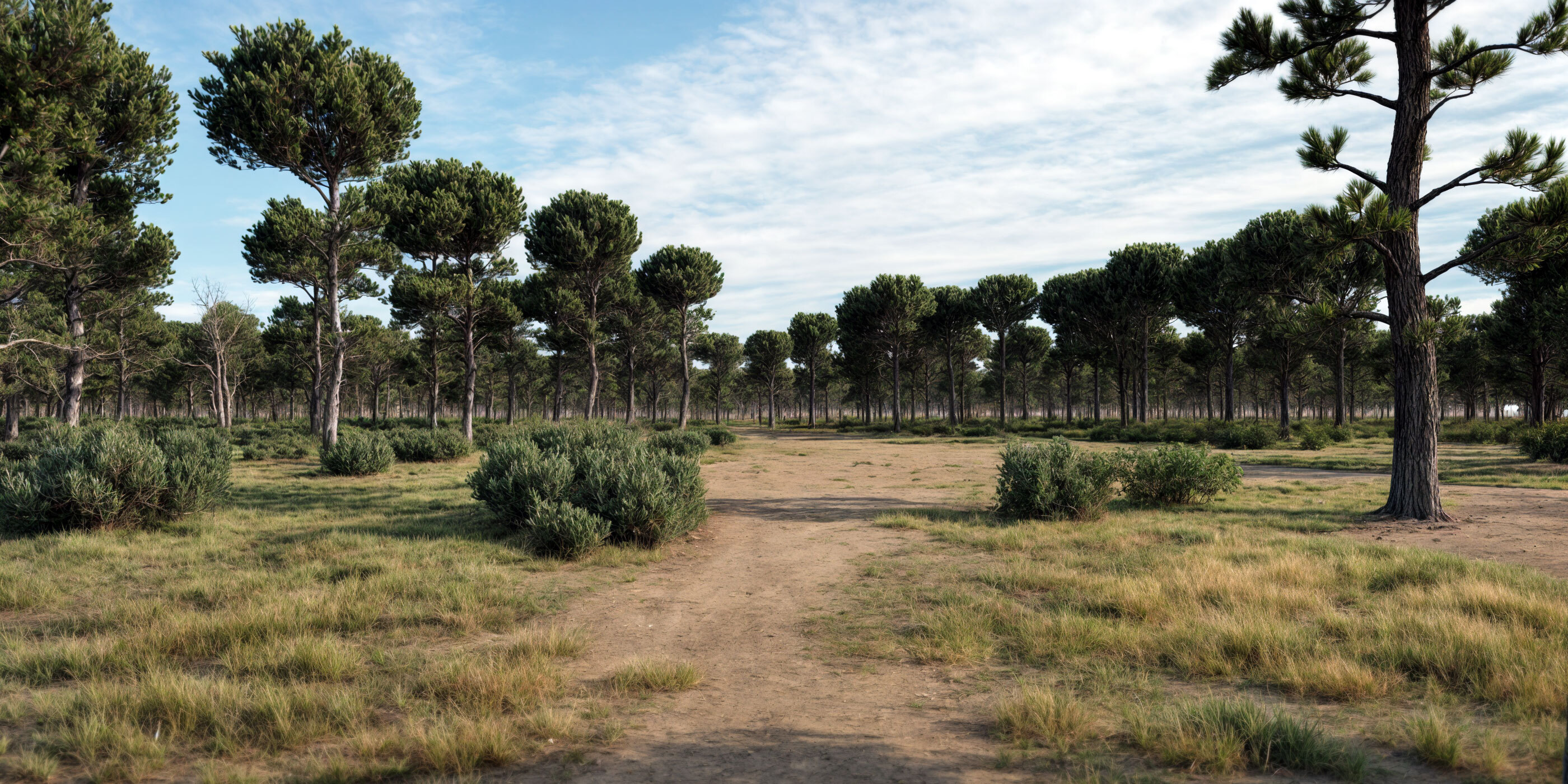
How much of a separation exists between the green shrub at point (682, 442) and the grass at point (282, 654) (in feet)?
33.2

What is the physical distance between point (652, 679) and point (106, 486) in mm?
10225

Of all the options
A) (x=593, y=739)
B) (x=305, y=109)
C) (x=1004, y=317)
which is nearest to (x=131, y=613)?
(x=593, y=739)

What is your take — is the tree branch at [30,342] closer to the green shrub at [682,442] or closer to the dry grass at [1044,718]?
the green shrub at [682,442]

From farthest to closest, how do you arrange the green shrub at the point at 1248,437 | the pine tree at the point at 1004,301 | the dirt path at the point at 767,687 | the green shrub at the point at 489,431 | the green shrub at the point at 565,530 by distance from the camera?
1. the pine tree at the point at 1004,301
2. the green shrub at the point at 1248,437
3. the green shrub at the point at 489,431
4. the green shrub at the point at 565,530
5. the dirt path at the point at 767,687

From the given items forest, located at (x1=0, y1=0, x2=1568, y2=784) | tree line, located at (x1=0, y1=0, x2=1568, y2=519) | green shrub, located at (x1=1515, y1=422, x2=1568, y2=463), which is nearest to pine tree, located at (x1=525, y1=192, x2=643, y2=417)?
tree line, located at (x1=0, y1=0, x2=1568, y2=519)

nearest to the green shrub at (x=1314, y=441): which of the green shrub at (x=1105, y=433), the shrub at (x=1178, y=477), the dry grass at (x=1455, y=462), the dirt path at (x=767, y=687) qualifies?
the dry grass at (x=1455, y=462)

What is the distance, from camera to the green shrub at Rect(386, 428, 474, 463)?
2372 cm

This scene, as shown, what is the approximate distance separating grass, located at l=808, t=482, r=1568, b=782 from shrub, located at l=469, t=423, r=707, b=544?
3.19 meters

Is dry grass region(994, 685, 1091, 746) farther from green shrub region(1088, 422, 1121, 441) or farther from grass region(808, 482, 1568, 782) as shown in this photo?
green shrub region(1088, 422, 1121, 441)

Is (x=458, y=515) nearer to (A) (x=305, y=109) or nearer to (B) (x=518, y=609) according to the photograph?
(B) (x=518, y=609)

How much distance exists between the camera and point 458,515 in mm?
12219

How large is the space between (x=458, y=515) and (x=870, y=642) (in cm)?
916

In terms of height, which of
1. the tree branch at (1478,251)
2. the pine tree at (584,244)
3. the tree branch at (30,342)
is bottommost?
the tree branch at (30,342)

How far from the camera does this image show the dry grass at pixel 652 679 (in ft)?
16.6
